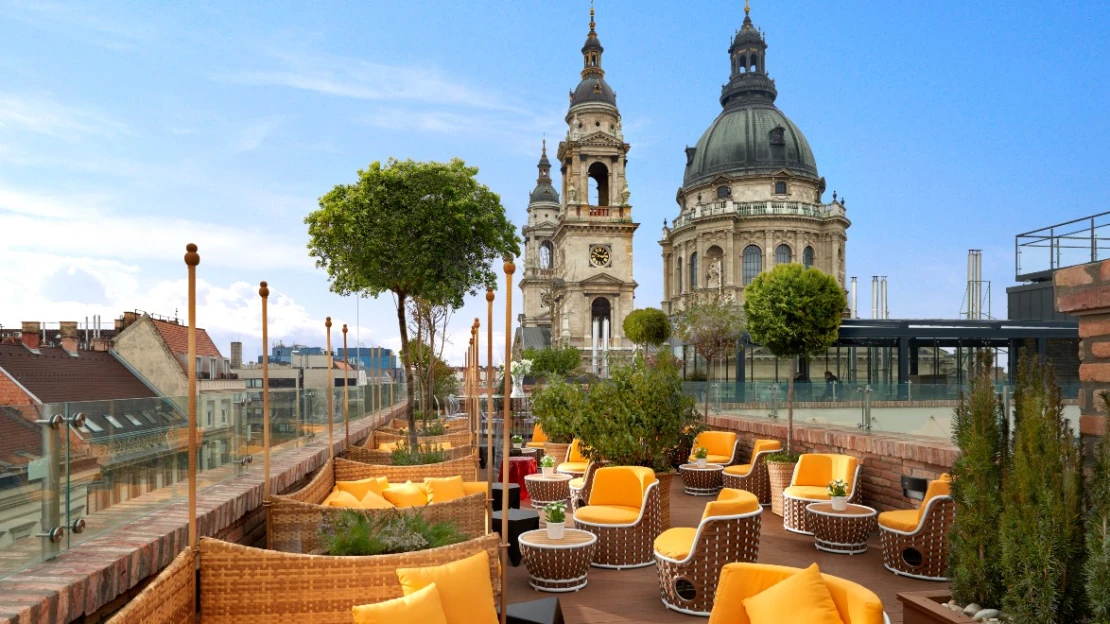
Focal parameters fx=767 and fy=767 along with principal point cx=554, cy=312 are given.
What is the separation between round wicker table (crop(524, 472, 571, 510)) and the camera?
1015 cm

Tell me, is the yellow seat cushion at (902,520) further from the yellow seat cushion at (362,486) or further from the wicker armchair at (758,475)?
the yellow seat cushion at (362,486)

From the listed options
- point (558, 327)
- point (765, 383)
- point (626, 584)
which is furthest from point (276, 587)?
point (558, 327)

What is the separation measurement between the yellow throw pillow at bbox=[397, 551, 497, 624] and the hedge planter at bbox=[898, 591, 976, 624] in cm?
249

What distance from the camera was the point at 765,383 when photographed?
53.1 ft

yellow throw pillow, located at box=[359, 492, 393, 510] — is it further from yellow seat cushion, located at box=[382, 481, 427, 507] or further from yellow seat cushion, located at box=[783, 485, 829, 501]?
yellow seat cushion, located at box=[783, 485, 829, 501]

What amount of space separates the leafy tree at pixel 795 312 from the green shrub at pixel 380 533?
891 cm

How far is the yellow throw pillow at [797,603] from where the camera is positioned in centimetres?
387

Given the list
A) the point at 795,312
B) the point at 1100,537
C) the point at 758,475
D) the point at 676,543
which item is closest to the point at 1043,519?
the point at 1100,537

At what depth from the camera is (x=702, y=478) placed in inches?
441

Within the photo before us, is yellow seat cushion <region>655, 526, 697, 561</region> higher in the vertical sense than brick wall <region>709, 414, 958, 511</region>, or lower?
lower

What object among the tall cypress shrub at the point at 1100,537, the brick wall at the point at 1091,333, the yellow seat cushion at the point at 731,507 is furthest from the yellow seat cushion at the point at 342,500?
Answer: the brick wall at the point at 1091,333

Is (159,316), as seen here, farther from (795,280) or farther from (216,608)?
(216,608)

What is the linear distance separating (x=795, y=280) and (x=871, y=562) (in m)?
7.14

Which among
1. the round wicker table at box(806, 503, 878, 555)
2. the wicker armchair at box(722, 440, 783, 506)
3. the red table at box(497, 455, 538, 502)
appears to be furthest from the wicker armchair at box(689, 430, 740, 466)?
the round wicker table at box(806, 503, 878, 555)
